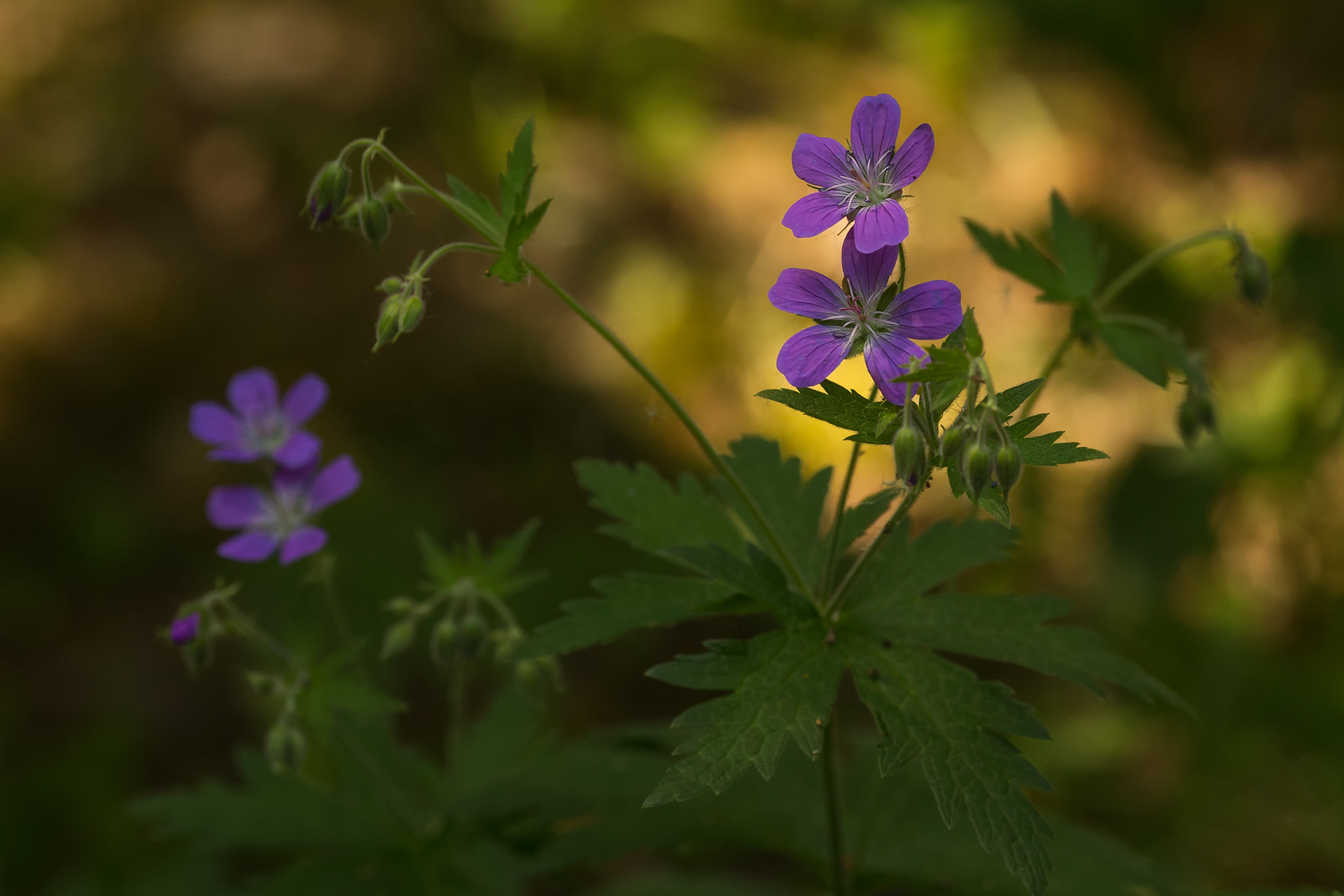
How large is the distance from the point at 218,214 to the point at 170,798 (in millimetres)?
4865

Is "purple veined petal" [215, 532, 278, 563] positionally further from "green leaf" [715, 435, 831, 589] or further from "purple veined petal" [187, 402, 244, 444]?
"green leaf" [715, 435, 831, 589]

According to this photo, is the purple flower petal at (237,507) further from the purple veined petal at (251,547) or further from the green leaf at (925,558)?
the green leaf at (925,558)

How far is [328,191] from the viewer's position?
2.18m

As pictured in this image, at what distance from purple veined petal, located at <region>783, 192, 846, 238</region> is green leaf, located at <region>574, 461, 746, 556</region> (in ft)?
2.41

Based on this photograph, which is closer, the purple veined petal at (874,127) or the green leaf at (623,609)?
the purple veined petal at (874,127)

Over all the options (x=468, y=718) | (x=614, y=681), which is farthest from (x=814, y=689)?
(x=468, y=718)

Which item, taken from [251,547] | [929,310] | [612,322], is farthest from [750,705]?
[612,322]

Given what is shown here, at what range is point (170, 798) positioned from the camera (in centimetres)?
263

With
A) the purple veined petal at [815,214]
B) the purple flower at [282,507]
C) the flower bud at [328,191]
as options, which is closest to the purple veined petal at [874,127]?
the purple veined petal at [815,214]

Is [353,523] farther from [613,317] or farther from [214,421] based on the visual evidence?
[214,421]

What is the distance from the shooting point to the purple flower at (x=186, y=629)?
7.52ft

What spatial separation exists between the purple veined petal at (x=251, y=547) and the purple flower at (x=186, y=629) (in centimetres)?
15

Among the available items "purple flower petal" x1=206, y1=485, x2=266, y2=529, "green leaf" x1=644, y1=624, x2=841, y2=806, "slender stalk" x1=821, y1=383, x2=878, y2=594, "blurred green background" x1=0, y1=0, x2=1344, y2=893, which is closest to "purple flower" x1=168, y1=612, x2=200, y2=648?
"purple flower petal" x1=206, y1=485, x2=266, y2=529

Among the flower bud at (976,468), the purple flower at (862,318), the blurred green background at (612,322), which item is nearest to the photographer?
the flower bud at (976,468)
